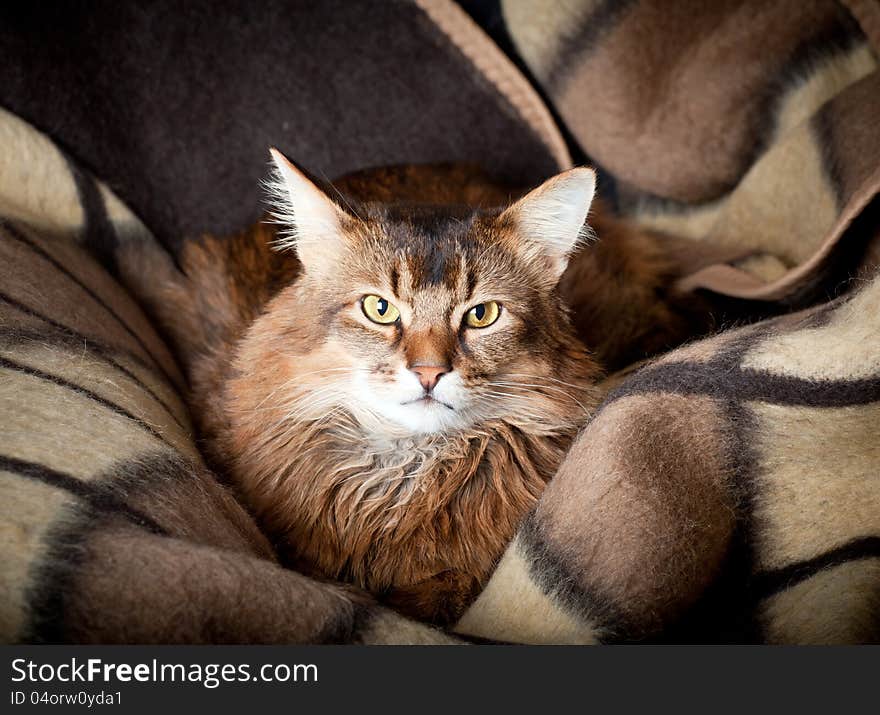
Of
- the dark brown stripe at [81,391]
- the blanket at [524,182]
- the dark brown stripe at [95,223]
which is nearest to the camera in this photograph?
the blanket at [524,182]

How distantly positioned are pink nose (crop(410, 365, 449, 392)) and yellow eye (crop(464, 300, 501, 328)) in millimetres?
139

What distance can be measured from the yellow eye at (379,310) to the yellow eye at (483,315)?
0.39 ft

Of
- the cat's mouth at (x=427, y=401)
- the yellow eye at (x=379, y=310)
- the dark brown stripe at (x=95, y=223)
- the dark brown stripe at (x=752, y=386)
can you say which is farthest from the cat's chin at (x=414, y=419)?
the dark brown stripe at (x=95, y=223)

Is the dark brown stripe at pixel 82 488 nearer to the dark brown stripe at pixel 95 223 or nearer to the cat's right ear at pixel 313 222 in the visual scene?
the cat's right ear at pixel 313 222

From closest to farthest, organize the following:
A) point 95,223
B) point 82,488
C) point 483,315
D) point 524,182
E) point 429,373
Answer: point 82,488 → point 429,373 → point 483,315 → point 95,223 → point 524,182

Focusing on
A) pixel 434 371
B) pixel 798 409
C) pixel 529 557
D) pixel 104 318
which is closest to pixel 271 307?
pixel 104 318

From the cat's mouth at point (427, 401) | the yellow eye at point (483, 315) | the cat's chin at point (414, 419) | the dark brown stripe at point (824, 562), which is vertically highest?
the yellow eye at point (483, 315)

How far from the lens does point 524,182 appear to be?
225 cm

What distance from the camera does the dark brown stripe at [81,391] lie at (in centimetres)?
135

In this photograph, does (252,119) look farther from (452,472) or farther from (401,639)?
(401,639)

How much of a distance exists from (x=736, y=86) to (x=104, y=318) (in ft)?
4.58

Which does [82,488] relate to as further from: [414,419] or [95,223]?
[95,223]

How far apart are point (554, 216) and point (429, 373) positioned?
0.39 metres

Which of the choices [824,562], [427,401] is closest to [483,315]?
[427,401]
